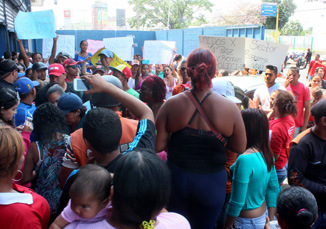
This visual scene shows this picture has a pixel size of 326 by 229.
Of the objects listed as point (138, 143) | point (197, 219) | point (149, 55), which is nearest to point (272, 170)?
point (197, 219)

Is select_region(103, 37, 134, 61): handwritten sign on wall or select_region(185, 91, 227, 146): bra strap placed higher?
select_region(103, 37, 134, 61): handwritten sign on wall

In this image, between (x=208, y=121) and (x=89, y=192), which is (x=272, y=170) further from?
(x=89, y=192)

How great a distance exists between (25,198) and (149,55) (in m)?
6.10

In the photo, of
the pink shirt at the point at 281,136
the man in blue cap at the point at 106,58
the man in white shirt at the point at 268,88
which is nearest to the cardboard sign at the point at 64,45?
the man in blue cap at the point at 106,58

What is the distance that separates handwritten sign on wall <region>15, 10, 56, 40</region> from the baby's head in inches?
191

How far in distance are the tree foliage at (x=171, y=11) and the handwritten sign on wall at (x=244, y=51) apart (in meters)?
48.9

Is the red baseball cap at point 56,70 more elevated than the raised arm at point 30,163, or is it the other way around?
the red baseball cap at point 56,70

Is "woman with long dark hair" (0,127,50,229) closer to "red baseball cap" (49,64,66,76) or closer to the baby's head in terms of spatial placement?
the baby's head

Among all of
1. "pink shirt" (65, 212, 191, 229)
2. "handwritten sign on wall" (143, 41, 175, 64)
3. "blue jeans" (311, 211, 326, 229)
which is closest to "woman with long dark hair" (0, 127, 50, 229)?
"pink shirt" (65, 212, 191, 229)

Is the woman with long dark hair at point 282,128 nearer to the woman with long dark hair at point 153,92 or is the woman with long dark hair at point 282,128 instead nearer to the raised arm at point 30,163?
the woman with long dark hair at point 153,92

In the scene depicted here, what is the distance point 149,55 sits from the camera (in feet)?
24.0

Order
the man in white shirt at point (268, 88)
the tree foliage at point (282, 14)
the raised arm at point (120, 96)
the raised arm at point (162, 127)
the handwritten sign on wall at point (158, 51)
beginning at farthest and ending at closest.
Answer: the tree foliage at point (282, 14), the handwritten sign on wall at point (158, 51), the man in white shirt at point (268, 88), the raised arm at point (162, 127), the raised arm at point (120, 96)

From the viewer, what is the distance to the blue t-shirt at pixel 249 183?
229 cm

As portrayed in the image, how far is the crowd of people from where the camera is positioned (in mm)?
1314
